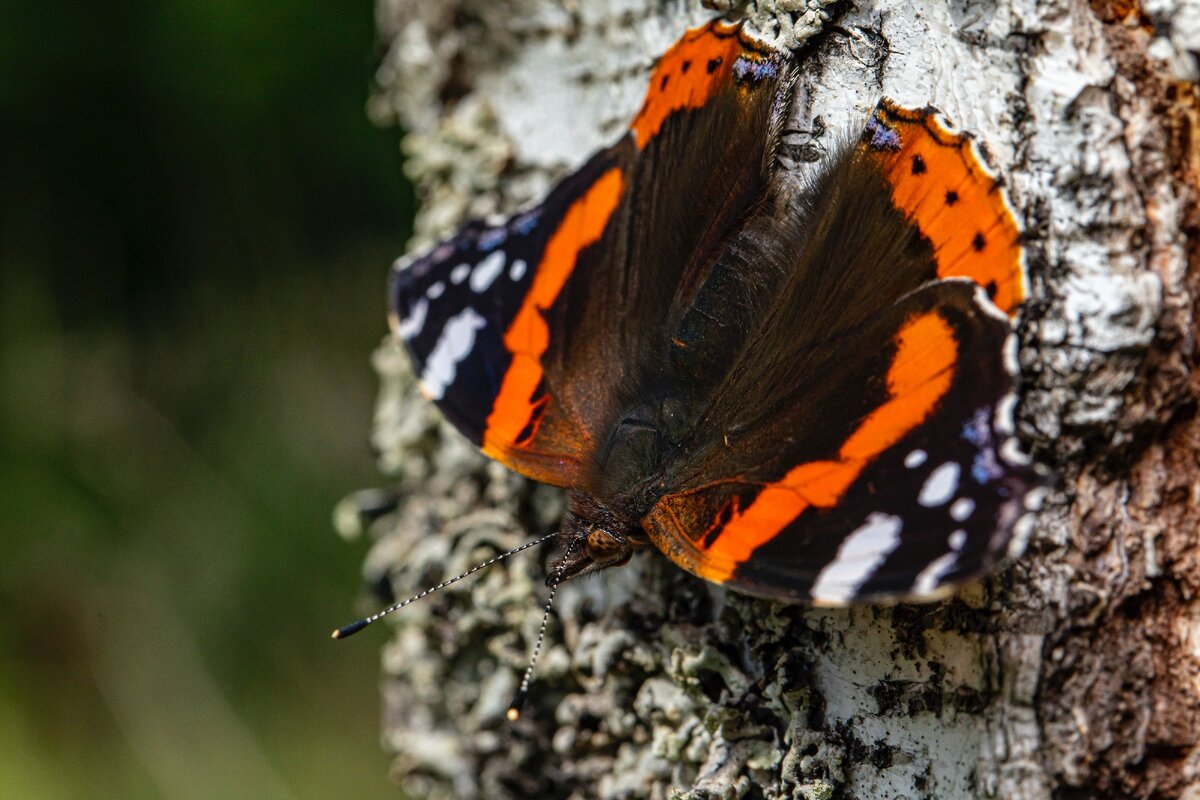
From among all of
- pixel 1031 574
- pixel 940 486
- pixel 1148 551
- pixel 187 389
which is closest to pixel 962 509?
pixel 940 486

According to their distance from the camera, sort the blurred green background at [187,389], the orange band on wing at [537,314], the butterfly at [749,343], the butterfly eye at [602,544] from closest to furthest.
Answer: the butterfly at [749,343], the butterfly eye at [602,544], the orange band on wing at [537,314], the blurred green background at [187,389]

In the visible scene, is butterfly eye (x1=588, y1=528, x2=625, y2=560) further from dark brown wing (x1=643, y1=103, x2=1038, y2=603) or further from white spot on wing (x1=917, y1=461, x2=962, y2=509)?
white spot on wing (x1=917, y1=461, x2=962, y2=509)

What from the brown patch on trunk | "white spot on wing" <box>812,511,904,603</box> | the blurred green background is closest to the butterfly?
"white spot on wing" <box>812,511,904,603</box>

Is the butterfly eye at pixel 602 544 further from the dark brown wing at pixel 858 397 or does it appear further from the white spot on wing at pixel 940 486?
the white spot on wing at pixel 940 486

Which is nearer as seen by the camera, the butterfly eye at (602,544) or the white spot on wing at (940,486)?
the white spot on wing at (940,486)

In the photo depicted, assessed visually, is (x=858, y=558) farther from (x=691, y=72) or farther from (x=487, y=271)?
(x=487, y=271)

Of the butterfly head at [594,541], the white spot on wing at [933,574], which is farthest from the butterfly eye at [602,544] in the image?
the white spot on wing at [933,574]

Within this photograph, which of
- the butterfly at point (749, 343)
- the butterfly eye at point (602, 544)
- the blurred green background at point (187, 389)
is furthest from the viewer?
the blurred green background at point (187, 389)
